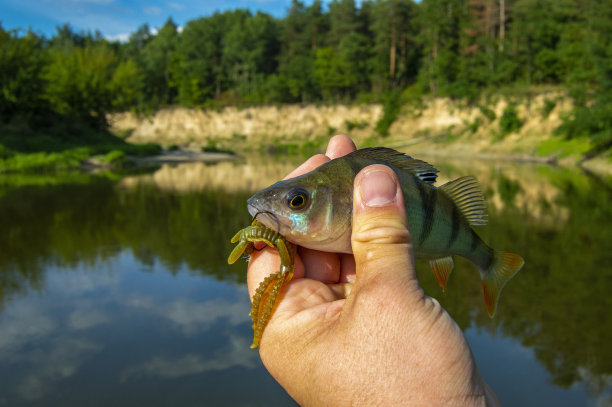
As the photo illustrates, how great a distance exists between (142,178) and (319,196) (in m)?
22.4

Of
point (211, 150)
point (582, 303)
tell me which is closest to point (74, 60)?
point (211, 150)

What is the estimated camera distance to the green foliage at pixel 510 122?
1538 inches

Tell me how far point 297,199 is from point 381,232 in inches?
14.5

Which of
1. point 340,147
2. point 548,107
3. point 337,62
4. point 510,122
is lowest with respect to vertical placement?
point 340,147

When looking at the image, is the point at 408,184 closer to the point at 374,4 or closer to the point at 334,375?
the point at 334,375

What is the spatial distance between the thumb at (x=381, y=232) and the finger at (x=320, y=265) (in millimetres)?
506

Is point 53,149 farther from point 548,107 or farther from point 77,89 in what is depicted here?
Answer: point 548,107

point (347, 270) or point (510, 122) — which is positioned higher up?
point (510, 122)

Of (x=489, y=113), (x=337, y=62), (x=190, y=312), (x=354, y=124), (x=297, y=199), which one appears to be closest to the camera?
(x=297, y=199)

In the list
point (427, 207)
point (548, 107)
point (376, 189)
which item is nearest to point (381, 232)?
point (376, 189)

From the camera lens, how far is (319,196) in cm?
194

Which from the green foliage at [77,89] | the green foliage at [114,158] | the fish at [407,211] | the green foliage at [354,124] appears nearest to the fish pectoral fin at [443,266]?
the fish at [407,211]

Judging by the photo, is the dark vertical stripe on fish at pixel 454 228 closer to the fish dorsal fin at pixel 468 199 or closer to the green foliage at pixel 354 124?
the fish dorsal fin at pixel 468 199

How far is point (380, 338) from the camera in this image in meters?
1.79
